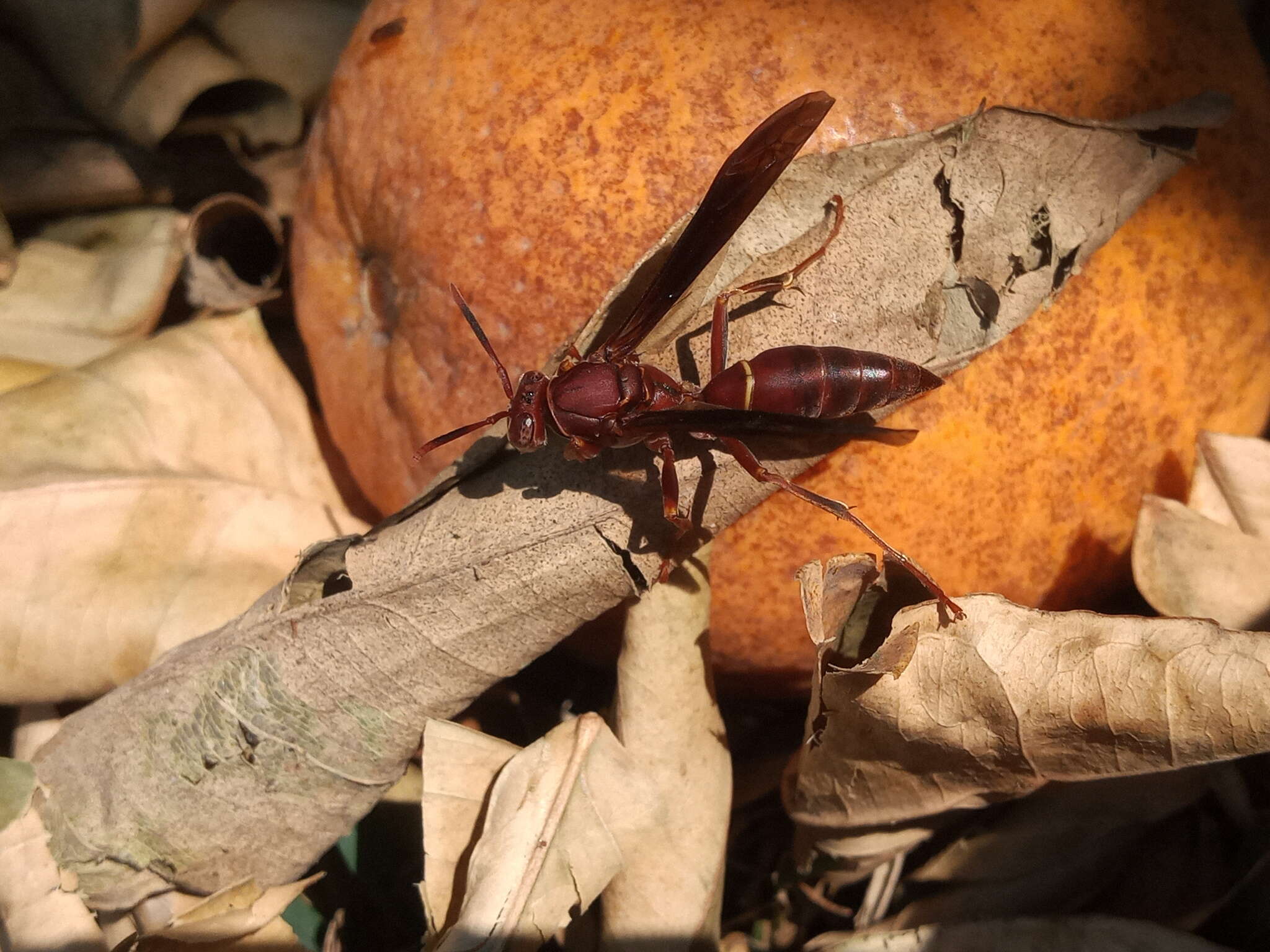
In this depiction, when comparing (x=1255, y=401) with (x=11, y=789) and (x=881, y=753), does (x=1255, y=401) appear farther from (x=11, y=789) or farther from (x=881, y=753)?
(x=11, y=789)

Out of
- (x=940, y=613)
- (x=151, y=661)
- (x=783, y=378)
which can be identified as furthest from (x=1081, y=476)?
(x=151, y=661)

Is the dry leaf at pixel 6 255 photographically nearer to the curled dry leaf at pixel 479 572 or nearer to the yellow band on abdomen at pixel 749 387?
the curled dry leaf at pixel 479 572

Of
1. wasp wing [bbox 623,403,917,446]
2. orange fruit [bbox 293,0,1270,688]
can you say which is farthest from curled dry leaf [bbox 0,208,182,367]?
wasp wing [bbox 623,403,917,446]

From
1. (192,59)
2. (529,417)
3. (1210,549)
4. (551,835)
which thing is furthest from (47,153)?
(1210,549)

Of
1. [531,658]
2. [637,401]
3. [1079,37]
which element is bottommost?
[531,658]

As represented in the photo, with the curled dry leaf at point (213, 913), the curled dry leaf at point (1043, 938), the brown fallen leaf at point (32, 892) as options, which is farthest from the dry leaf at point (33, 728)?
the curled dry leaf at point (1043, 938)

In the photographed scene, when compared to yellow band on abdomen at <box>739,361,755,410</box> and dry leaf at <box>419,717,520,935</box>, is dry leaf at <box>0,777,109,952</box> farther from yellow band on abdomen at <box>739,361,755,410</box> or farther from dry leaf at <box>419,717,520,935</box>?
yellow band on abdomen at <box>739,361,755,410</box>
